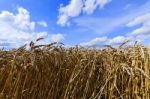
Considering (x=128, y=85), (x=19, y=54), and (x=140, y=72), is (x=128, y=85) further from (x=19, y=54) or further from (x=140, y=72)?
(x=19, y=54)

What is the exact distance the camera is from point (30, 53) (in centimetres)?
230

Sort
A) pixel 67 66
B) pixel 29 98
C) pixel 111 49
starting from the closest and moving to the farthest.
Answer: pixel 29 98 → pixel 67 66 → pixel 111 49

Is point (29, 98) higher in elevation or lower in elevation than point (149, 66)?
lower

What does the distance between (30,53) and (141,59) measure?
80 cm

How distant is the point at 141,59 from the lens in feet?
8.07

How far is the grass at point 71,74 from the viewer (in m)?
2.24

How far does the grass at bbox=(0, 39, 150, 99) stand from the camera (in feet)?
7.35

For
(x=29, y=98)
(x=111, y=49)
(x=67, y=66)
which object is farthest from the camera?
(x=111, y=49)

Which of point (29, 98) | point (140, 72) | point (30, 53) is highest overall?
point (30, 53)

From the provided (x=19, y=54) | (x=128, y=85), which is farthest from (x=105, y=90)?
(x=19, y=54)

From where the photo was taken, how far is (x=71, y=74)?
2357mm

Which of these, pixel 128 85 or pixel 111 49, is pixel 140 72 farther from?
pixel 111 49

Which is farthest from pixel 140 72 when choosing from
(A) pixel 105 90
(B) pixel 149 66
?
(A) pixel 105 90

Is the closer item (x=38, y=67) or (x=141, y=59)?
(x=38, y=67)
